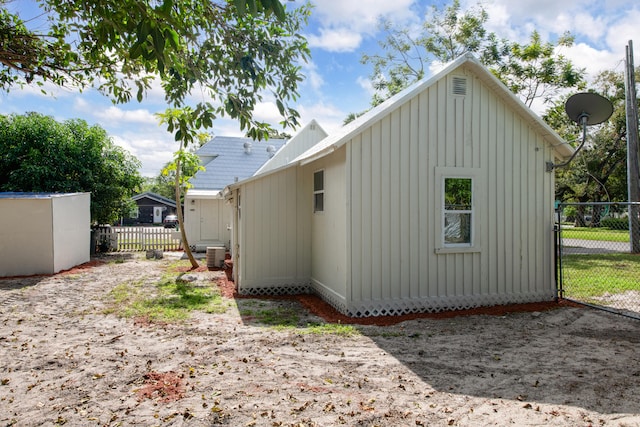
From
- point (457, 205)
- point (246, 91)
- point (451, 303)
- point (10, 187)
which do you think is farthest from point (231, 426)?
point (10, 187)

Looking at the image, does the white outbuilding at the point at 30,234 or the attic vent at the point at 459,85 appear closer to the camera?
the attic vent at the point at 459,85

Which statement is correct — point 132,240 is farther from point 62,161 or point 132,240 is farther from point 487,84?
point 487,84

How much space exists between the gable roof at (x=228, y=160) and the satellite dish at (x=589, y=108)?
16.3 metres

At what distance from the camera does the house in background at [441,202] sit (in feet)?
23.4

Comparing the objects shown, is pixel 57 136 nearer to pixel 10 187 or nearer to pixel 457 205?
pixel 10 187

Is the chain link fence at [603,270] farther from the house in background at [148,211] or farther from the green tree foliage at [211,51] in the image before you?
the house in background at [148,211]

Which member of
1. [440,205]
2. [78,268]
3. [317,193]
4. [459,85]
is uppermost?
[459,85]

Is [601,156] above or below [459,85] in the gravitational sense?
above

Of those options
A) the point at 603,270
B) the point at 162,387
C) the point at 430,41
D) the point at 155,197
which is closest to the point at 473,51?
the point at 430,41

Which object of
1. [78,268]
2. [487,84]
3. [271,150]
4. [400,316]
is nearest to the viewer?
[400,316]

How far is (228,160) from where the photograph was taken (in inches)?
931

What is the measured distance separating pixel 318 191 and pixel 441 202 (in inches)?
104

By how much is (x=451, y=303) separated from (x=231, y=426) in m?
5.22

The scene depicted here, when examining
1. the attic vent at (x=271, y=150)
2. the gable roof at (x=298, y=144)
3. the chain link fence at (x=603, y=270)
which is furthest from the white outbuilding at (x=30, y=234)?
the attic vent at (x=271, y=150)
